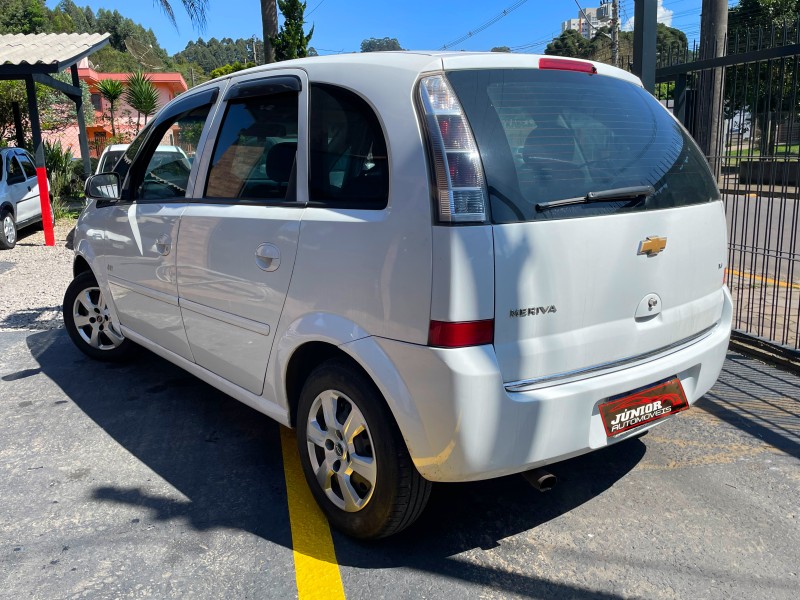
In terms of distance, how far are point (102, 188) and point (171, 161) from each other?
64 cm

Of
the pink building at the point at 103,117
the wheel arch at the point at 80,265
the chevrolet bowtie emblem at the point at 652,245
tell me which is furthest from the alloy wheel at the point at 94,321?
the pink building at the point at 103,117

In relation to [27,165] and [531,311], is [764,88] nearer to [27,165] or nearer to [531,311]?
[531,311]

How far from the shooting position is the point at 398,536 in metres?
2.98

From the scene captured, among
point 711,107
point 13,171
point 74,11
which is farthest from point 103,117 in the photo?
point 74,11

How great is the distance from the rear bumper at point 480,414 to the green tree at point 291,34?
11.9m

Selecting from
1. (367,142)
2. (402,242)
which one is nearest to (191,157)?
(367,142)

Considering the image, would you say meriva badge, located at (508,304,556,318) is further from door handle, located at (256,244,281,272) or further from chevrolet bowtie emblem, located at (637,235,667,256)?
door handle, located at (256,244,281,272)

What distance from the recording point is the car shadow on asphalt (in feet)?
9.40

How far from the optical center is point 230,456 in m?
3.79

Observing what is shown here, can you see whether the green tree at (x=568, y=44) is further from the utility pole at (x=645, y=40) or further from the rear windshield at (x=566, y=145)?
the rear windshield at (x=566, y=145)

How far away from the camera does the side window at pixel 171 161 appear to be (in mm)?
3867

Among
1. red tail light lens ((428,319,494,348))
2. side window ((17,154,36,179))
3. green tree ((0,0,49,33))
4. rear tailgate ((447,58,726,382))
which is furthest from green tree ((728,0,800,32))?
green tree ((0,0,49,33))

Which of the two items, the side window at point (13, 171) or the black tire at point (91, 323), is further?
the side window at point (13, 171)

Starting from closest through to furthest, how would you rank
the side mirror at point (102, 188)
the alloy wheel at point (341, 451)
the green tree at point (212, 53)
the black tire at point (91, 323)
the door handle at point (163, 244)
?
the alloy wheel at point (341, 451) → the door handle at point (163, 244) → the side mirror at point (102, 188) → the black tire at point (91, 323) → the green tree at point (212, 53)
